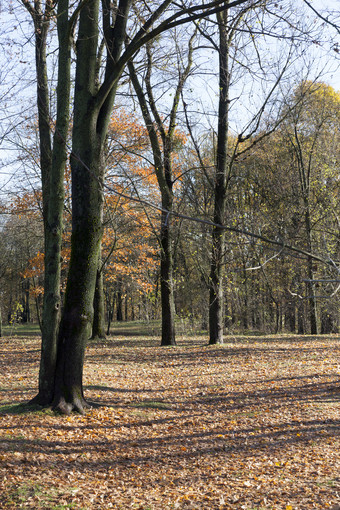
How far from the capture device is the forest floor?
434 centimetres

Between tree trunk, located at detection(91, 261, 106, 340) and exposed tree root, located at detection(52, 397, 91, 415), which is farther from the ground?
tree trunk, located at detection(91, 261, 106, 340)

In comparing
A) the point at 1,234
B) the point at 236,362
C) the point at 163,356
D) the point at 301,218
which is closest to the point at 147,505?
the point at 236,362

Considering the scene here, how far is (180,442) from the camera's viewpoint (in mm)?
5863

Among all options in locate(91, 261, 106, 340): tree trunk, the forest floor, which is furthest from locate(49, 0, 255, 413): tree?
locate(91, 261, 106, 340): tree trunk

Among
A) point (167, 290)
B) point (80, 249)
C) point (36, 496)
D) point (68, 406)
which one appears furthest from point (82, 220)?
point (167, 290)

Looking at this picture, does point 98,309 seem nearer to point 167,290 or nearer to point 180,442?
point 167,290

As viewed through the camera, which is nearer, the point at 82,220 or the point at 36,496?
the point at 36,496

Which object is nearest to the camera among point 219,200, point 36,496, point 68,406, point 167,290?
point 36,496

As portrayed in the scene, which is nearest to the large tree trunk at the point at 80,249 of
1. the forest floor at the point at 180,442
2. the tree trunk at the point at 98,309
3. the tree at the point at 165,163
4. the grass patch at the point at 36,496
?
the forest floor at the point at 180,442

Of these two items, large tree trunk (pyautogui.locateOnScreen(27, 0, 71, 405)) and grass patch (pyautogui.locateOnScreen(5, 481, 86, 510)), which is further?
large tree trunk (pyautogui.locateOnScreen(27, 0, 71, 405))

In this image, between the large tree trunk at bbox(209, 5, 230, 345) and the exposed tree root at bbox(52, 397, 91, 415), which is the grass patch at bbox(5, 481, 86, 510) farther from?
the large tree trunk at bbox(209, 5, 230, 345)

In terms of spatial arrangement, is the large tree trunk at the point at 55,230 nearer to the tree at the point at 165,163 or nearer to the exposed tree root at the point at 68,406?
the exposed tree root at the point at 68,406

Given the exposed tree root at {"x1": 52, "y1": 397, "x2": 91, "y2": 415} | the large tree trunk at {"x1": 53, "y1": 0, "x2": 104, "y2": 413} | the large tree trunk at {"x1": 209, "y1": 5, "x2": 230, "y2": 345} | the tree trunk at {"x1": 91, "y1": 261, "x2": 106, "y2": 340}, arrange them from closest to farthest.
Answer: the exposed tree root at {"x1": 52, "y1": 397, "x2": 91, "y2": 415} < the large tree trunk at {"x1": 53, "y1": 0, "x2": 104, "y2": 413} < the large tree trunk at {"x1": 209, "y1": 5, "x2": 230, "y2": 345} < the tree trunk at {"x1": 91, "y1": 261, "x2": 106, "y2": 340}

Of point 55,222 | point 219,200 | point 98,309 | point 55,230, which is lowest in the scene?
point 98,309
